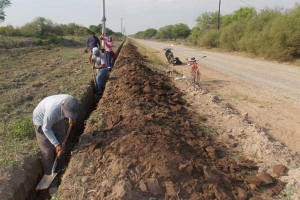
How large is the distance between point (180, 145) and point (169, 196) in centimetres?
161

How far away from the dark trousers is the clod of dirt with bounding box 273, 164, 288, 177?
3.41 meters

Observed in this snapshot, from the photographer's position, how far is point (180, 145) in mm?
5934

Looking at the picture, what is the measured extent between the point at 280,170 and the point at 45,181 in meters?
3.69

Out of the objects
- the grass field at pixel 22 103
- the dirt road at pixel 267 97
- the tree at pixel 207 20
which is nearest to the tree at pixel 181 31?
the tree at pixel 207 20

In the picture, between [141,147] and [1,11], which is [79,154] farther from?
[1,11]

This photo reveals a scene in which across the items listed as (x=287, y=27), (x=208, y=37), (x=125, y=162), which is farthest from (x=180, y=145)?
(x=208, y=37)

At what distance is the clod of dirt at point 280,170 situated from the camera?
5.30 meters

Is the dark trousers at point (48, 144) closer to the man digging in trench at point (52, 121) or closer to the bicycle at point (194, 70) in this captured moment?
the man digging in trench at point (52, 121)

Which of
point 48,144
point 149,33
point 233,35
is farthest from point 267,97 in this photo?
point 149,33

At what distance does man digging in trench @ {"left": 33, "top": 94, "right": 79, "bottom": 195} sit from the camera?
5.20m

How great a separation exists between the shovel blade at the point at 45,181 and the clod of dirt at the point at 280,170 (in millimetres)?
3481

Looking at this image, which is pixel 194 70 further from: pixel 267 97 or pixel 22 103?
pixel 22 103

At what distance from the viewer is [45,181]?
5789mm

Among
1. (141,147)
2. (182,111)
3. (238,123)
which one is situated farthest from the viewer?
(182,111)
